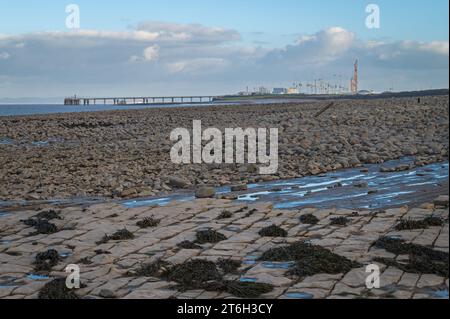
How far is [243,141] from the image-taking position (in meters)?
23.4

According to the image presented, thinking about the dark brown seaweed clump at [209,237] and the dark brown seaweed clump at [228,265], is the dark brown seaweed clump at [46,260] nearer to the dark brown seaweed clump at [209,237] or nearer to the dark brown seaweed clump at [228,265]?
the dark brown seaweed clump at [209,237]

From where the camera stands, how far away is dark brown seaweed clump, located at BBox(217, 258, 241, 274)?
6.92 m

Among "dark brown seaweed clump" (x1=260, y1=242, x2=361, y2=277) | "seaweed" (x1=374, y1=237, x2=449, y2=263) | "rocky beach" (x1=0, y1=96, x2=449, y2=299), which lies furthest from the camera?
"seaweed" (x1=374, y1=237, x2=449, y2=263)

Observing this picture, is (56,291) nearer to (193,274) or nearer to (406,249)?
(193,274)

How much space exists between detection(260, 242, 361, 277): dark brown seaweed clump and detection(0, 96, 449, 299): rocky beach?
2cm

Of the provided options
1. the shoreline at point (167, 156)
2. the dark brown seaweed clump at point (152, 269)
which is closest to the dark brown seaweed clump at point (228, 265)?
the dark brown seaweed clump at point (152, 269)

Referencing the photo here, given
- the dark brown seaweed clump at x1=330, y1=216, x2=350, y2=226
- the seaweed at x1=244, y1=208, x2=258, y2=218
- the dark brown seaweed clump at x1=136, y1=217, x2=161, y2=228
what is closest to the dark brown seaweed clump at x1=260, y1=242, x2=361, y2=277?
the dark brown seaweed clump at x1=330, y1=216, x2=350, y2=226

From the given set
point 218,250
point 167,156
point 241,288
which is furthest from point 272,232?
point 167,156

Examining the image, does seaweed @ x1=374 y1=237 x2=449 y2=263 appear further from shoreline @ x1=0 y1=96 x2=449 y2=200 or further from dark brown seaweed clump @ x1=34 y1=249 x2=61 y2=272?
shoreline @ x1=0 y1=96 x2=449 y2=200

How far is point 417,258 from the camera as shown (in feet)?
22.1

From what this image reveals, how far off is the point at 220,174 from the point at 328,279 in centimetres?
1003

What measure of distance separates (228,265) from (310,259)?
1057 mm

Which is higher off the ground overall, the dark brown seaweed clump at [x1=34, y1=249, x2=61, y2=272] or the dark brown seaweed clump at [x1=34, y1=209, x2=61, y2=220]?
the dark brown seaweed clump at [x1=34, y1=209, x2=61, y2=220]
